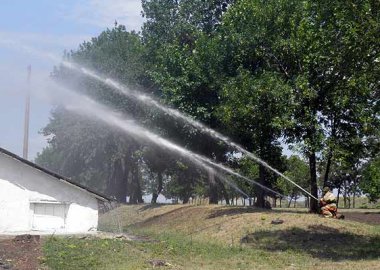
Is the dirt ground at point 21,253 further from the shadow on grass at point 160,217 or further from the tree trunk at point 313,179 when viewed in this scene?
the shadow on grass at point 160,217

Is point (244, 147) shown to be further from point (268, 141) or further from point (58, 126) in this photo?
point (58, 126)

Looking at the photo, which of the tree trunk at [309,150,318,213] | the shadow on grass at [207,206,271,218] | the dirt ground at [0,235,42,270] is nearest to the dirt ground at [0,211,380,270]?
the dirt ground at [0,235,42,270]

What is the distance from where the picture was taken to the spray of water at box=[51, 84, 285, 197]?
126 ft

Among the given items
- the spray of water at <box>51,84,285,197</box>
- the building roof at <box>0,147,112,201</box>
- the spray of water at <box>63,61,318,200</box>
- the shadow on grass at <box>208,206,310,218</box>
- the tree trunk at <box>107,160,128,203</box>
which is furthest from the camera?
the tree trunk at <box>107,160,128,203</box>

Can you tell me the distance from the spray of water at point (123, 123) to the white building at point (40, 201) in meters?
13.4

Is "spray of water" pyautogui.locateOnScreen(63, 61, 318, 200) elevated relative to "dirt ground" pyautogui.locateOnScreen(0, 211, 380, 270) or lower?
elevated

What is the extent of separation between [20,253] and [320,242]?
413 inches

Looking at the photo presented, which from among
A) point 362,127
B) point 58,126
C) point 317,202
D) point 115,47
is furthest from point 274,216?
point 58,126

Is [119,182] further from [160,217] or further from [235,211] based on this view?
[235,211]

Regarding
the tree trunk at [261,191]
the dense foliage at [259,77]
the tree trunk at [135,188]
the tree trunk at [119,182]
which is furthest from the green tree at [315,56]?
the tree trunk at [135,188]

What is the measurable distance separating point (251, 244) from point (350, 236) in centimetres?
377

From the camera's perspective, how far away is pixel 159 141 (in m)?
40.8

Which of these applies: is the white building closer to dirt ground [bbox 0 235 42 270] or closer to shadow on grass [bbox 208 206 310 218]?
dirt ground [bbox 0 235 42 270]

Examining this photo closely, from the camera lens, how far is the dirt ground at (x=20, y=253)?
1591 centimetres
